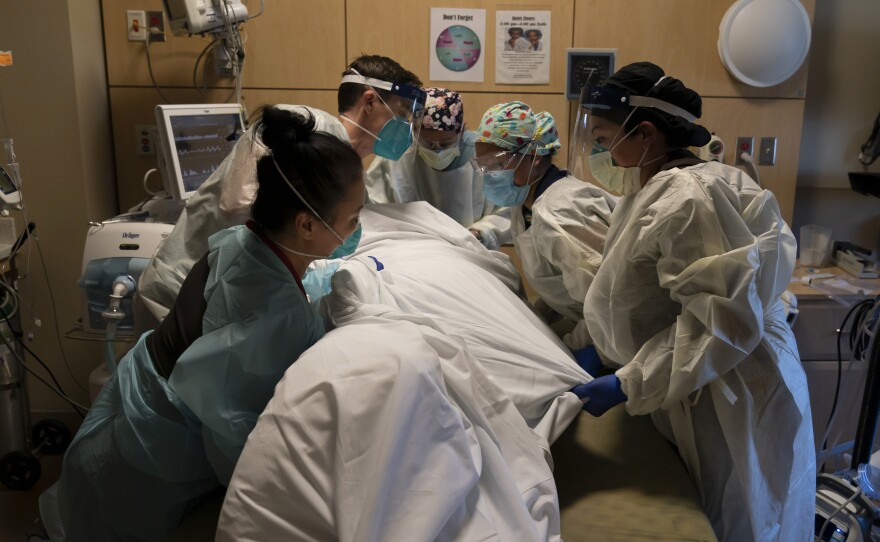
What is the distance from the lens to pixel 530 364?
5.48 feet

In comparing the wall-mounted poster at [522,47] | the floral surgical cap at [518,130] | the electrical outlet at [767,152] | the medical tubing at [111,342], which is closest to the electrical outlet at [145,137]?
the medical tubing at [111,342]

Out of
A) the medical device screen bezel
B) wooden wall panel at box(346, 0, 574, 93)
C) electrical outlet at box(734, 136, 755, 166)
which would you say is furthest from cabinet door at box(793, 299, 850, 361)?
the medical device screen bezel

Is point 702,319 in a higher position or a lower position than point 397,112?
lower

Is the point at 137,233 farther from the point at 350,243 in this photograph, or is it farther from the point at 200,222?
the point at 350,243

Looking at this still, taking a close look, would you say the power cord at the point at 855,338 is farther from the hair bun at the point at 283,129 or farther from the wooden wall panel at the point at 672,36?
the hair bun at the point at 283,129

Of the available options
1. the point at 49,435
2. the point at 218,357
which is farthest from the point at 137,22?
the point at 218,357

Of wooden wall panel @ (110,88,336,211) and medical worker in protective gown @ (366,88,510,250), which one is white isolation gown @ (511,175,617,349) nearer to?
medical worker in protective gown @ (366,88,510,250)

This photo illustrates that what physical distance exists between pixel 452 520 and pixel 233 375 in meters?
0.47

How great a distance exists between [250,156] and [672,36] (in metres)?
2.16

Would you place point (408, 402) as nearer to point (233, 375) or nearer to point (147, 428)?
point (233, 375)

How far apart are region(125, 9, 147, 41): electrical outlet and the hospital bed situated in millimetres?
1826

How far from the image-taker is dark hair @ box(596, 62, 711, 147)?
170cm

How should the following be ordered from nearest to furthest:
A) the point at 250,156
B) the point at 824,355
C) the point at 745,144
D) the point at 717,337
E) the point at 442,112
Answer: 1. the point at 717,337
2. the point at 250,156
3. the point at 442,112
4. the point at 824,355
5. the point at 745,144

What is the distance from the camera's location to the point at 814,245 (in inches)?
123
